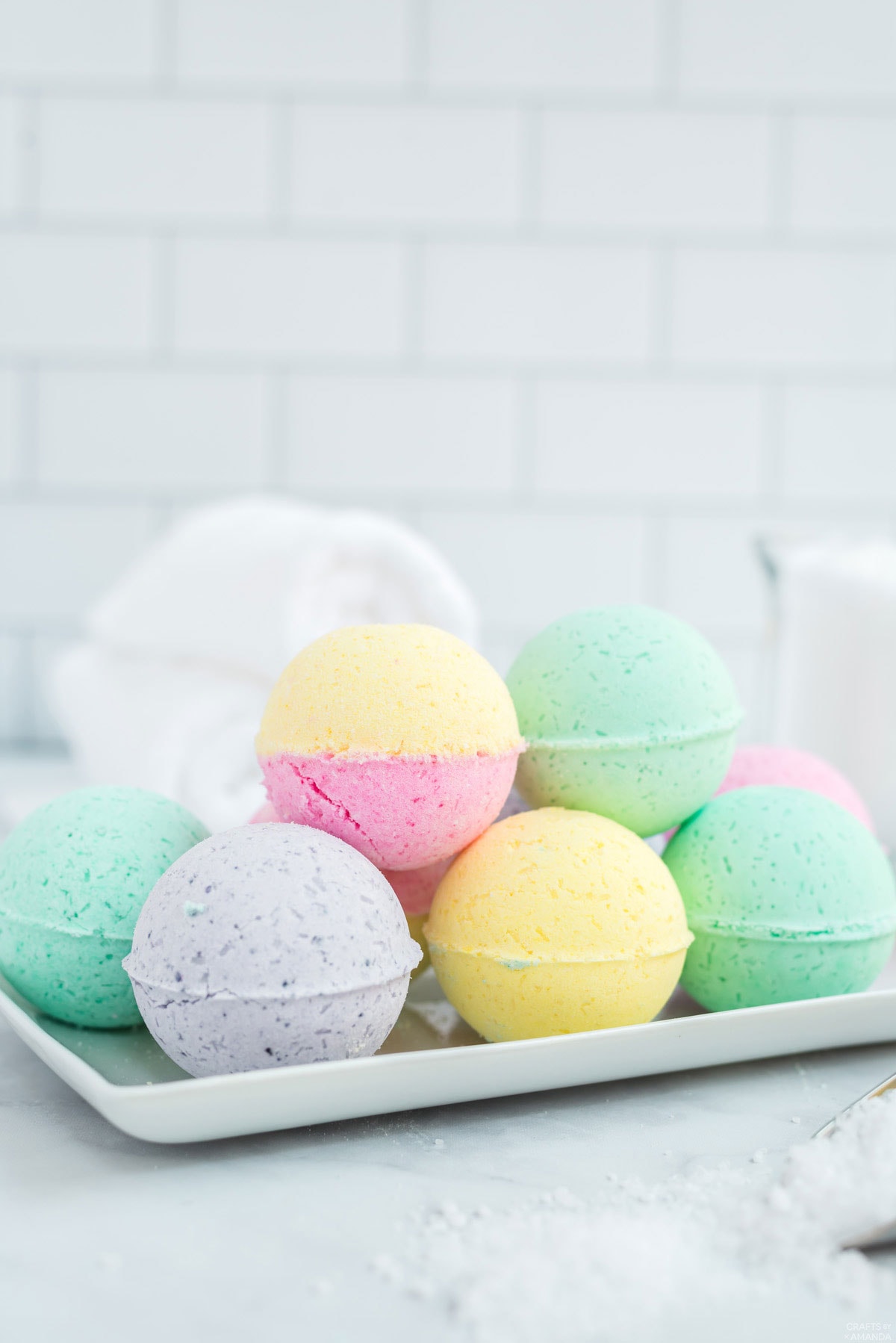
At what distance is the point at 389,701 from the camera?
1.47ft

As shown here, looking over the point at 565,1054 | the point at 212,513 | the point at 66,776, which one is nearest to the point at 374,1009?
the point at 565,1054

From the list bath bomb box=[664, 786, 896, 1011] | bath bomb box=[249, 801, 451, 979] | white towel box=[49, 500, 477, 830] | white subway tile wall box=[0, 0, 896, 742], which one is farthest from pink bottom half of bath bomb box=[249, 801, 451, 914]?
white subway tile wall box=[0, 0, 896, 742]

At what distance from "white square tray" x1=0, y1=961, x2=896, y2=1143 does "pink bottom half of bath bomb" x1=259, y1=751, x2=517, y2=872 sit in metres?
0.08

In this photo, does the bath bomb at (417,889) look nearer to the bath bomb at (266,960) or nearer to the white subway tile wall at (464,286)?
the bath bomb at (266,960)

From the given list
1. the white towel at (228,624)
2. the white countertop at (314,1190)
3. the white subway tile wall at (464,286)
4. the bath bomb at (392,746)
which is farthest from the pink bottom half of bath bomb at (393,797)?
the white subway tile wall at (464,286)

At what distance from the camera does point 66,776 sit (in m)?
1.17

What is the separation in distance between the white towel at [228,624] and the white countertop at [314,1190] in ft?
1.43

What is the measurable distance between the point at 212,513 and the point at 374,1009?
724 mm

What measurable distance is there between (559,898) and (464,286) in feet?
3.46

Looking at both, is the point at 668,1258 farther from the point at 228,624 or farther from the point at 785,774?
the point at 228,624

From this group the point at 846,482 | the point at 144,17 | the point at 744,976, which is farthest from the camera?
the point at 846,482

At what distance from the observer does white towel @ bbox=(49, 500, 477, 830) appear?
89cm

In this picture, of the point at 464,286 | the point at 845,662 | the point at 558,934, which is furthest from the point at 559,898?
the point at 464,286

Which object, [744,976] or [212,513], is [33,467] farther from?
[744,976]
